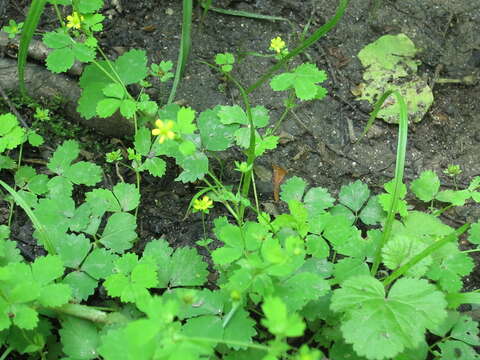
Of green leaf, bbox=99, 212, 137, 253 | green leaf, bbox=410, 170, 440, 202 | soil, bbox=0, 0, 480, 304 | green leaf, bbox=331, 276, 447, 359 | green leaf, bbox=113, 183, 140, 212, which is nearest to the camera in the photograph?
green leaf, bbox=331, 276, 447, 359

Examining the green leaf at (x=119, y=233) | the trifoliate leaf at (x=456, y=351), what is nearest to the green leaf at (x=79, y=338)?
the green leaf at (x=119, y=233)

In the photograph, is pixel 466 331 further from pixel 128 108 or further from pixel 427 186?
pixel 128 108

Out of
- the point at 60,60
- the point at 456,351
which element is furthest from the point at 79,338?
the point at 456,351

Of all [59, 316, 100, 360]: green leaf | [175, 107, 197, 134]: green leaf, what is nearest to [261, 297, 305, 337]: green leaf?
[175, 107, 197, 134]: green leaf

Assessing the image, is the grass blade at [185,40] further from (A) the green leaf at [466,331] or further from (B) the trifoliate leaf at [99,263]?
(A) the green leaf at [466,331]

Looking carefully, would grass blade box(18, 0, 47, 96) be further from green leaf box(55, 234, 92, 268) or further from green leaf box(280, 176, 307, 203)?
green leaf box(280, 176, 307, 203)

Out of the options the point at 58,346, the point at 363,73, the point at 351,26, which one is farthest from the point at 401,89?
the point at 58,346
